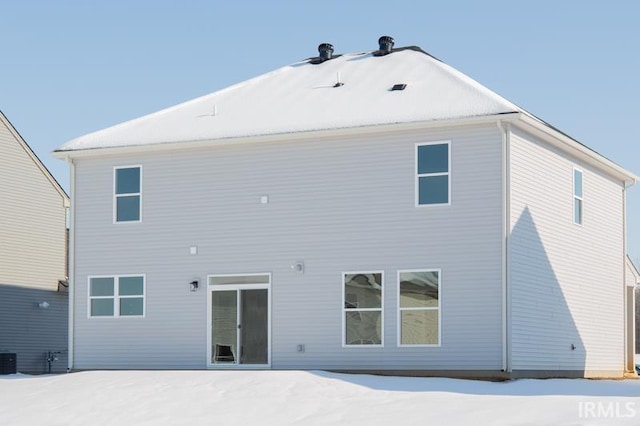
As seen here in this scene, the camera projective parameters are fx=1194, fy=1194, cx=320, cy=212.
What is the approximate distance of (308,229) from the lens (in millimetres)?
26438

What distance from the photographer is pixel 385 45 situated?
100ft

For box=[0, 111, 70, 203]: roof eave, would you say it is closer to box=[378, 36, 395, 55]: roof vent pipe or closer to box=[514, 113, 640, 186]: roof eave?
box=[378, 36, 395, 55]: roof vent pipe

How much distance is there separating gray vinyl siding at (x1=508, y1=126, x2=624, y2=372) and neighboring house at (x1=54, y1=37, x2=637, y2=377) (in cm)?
7

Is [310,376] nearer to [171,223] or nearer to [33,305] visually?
[171,223]

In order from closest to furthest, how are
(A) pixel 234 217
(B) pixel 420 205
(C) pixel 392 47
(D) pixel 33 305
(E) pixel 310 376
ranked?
(E) pixel 310 376
(B) pixel 420 205
(A) pixel 234 217
(C) pixel 392 47
(D) pixel 33 305

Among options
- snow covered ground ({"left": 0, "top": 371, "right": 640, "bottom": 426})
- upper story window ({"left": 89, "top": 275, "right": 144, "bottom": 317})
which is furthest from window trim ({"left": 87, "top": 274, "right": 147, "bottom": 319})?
snow covered ground ({"left": 0, "top": 371, "right": 640, "bottom": 426})

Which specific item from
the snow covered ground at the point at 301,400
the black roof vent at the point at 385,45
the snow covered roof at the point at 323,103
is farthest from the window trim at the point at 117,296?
the black roof vent at the point at 385,45

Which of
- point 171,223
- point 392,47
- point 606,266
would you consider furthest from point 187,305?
point 606,266

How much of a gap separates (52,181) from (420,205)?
17.7m

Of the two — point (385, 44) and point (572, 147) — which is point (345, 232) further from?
point (385, 44)

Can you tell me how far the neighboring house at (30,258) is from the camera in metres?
36.8

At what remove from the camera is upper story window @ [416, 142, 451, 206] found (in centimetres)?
2533

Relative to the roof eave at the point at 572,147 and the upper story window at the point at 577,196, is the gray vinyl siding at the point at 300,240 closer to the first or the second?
the roof eave at the point at 572,147

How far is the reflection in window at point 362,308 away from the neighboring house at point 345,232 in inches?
1.3
